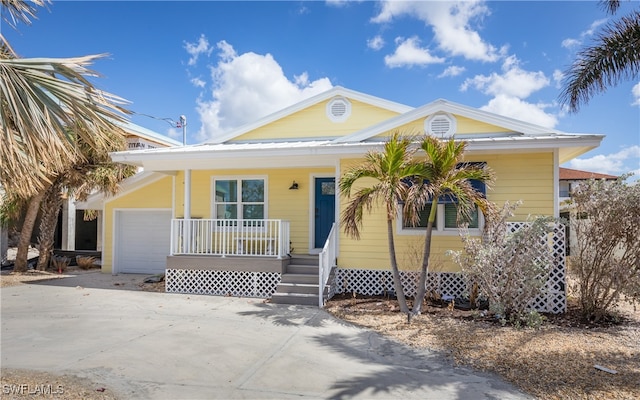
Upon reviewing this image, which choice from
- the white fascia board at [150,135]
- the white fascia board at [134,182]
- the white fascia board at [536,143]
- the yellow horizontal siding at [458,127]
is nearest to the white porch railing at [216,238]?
the white fascia board at [134,182]

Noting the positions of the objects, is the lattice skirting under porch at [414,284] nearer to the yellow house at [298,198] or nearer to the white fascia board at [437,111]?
the yellow house at [298,198]

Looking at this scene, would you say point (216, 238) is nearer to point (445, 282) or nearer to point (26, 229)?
point (445, 282)

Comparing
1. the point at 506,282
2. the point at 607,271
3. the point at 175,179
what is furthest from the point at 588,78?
the point at 175,179

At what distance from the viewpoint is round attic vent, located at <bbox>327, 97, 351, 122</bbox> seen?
12.6 m

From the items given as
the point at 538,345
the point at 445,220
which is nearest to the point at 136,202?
the point at 445,220

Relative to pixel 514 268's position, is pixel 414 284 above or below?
below

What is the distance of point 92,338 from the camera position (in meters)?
6.17

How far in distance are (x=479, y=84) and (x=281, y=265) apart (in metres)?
9.14

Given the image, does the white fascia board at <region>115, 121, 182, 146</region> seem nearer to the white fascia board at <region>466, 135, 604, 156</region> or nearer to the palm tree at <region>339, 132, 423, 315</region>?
the palm tree at <region>339, 132, 423, 315</region>

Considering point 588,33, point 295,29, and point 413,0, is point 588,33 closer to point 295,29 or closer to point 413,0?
point 413,0

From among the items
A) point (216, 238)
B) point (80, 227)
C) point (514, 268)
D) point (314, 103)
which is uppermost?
point (314, 103)

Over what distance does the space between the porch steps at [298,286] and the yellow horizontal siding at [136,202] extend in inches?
229

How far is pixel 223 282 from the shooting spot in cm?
1016

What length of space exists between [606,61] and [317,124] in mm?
7612
